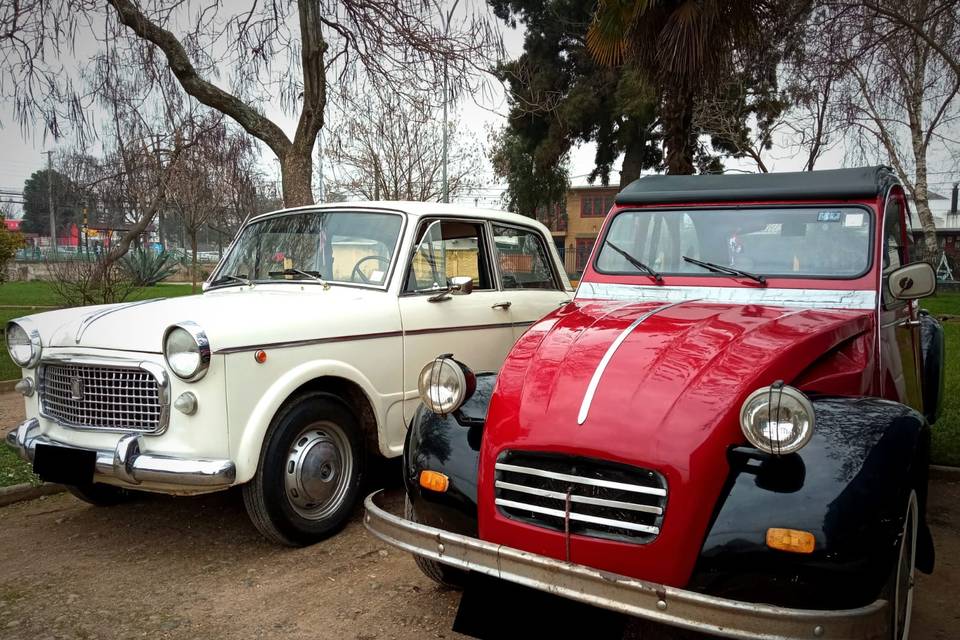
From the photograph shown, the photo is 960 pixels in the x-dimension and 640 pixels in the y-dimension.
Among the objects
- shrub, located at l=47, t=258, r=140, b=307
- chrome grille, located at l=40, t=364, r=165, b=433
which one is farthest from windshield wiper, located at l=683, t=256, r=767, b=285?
shrub, located at l=47, t=258, r=140, b=307

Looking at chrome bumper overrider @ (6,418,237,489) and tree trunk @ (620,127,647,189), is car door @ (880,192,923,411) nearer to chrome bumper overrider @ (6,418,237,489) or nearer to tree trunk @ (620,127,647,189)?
chrome bumper overrider @ (6,418,237,489)

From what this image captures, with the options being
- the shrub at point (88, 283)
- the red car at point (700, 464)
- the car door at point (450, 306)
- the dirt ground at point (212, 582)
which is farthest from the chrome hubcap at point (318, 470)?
the shrub at point (88, 283)

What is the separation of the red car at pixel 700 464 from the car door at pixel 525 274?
1.90 meters

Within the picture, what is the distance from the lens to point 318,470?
157 inches

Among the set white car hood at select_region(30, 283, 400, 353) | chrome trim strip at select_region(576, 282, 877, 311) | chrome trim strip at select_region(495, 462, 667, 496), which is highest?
chrome trim strip at select_region(576, 282, 877, 311)

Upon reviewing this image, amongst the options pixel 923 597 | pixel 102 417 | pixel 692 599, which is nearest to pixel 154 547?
pixel 102 417

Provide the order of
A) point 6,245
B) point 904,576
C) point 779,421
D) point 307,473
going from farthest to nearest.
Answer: point 6,245 < point 307,473 < point 904,576 < point 779,421

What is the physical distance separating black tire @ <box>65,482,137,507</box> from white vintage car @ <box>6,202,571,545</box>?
0.01 meters

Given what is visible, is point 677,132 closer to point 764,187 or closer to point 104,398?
point 764,187

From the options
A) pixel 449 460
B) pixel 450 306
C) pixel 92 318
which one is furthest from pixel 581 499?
pixel 92 318

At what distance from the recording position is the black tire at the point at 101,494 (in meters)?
4.46

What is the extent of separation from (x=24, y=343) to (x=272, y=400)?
1.55 metres

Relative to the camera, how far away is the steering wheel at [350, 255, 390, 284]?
4.63 metres

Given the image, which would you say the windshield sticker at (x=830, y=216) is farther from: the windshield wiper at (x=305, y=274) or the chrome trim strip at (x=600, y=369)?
the windshield wiper at (x=305, y=274)
